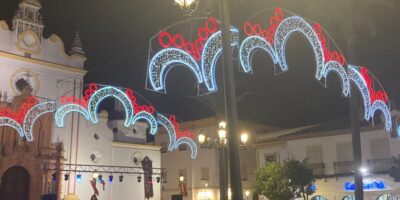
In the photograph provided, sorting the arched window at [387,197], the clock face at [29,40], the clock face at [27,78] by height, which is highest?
the clock face at [29,40]

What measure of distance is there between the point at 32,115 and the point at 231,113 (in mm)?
18652

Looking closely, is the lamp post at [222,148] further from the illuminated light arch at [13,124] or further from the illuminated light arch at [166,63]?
the illuminated light arch at [13,124]

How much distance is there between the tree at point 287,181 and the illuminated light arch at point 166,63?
14.8 metres

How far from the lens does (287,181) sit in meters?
26.8

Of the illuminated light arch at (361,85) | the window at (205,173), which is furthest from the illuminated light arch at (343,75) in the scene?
the window at (205,173)

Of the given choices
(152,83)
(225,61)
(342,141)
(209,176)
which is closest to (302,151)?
(342,141)

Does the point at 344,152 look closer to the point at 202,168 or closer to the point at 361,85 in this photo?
the point at 361,85

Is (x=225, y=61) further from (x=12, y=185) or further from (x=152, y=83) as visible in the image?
(x=12, y=185)

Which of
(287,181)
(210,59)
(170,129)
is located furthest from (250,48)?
(287,181)

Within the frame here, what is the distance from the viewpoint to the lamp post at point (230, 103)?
27.3ft

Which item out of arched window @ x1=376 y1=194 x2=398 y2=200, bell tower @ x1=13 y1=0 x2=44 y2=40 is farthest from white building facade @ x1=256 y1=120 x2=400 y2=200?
bell tower @ x1=13 y1=0 x2=44 y2=40

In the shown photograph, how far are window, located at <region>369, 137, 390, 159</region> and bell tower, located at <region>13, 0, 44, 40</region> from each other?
22107 millimetres

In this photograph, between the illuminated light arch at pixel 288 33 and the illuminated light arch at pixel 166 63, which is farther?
the illuminated light arch at pixel 288 33

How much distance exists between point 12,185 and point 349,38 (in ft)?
65.3
